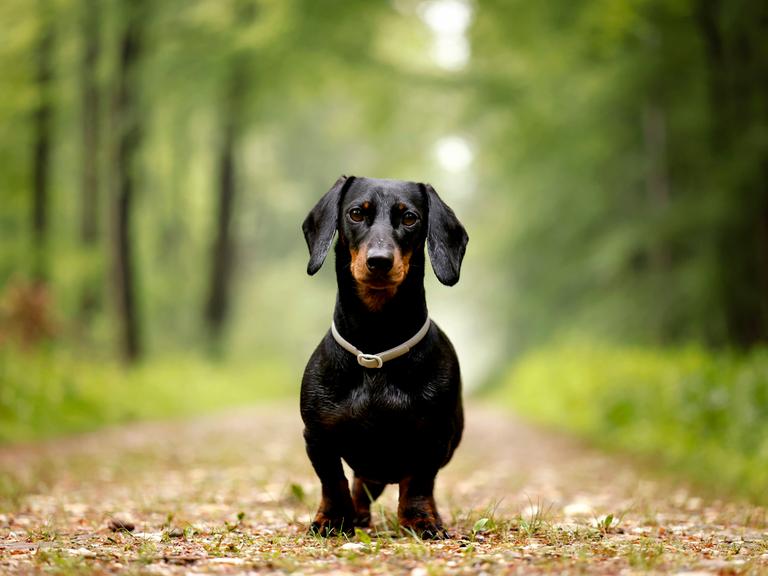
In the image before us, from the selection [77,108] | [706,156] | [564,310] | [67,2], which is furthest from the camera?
[564,310]

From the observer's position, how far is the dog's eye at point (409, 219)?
388 cm

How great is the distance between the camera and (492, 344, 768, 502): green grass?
7.72 metres

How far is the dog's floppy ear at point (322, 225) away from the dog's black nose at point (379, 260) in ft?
1.38

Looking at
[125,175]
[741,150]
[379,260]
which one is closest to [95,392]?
[125,175]

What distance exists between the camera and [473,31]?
1839 cm

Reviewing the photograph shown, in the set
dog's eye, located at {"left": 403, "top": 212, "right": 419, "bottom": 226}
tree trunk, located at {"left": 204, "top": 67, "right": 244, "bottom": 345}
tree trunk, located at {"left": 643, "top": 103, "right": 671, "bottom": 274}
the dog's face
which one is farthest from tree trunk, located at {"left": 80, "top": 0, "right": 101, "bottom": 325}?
dog's eye, located at {"left": 403, "top": 212, "right": 419, "bottom": 226}

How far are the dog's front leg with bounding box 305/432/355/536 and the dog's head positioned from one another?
70 cm

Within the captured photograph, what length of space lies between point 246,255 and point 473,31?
55.9ft

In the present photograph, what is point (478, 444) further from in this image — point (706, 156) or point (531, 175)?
point (531, 175)

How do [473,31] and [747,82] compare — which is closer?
[747,82]

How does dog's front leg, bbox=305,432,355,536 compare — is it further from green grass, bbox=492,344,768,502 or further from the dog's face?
green grass, bbox=492,344,768,502

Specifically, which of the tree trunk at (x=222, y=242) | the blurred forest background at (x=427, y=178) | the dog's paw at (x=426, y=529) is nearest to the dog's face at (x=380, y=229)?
the dog's paw at (x=426, y=529)

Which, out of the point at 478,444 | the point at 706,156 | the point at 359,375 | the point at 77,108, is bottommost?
the point at 478,444

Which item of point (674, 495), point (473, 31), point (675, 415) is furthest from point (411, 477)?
point (473, 31)
